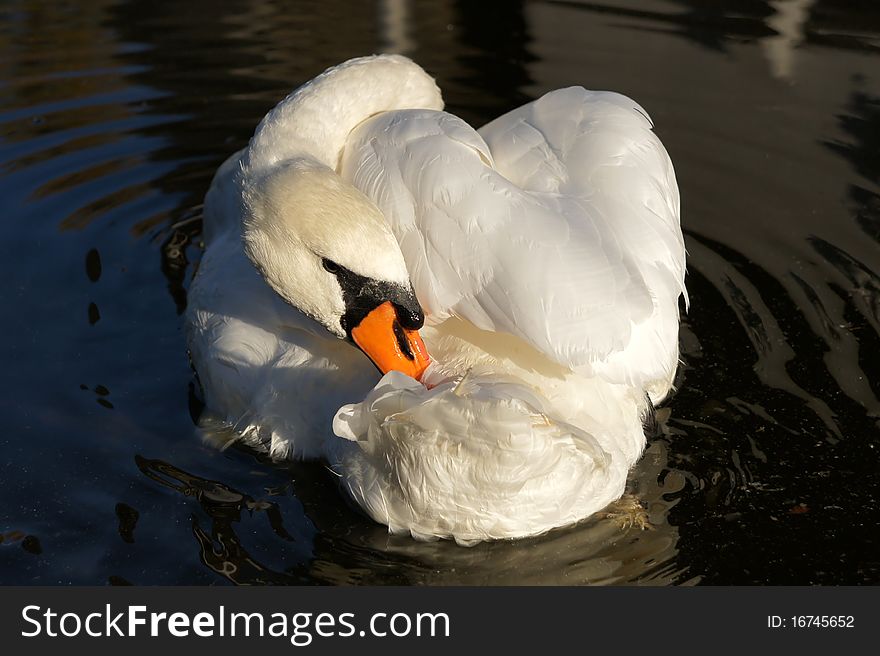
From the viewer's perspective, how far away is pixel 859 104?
332 inches

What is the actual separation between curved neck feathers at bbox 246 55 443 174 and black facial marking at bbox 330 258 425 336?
87cm

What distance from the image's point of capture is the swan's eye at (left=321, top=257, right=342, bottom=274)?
4.54 m

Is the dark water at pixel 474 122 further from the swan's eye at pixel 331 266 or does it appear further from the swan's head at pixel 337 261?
the swan's eye at pixel 331 266

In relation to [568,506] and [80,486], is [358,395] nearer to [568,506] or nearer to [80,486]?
[568,506]

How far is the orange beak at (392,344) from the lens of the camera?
4.43m

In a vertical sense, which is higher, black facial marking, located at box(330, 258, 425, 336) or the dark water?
black facial marking, located at box(330, 258, 425, 336)

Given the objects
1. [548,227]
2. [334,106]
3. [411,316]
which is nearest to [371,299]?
[411,316]

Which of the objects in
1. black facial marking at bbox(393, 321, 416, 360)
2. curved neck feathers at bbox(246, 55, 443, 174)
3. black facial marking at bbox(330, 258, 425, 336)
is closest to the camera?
black facial marking at bbox(330, 258, 425, 336)

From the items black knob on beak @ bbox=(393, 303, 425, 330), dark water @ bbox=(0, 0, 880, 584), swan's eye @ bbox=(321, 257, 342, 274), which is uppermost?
swan's eye @ bbox=(321, 257, 342, 274)

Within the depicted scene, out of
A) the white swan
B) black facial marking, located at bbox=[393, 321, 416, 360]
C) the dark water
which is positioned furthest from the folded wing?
the dark water

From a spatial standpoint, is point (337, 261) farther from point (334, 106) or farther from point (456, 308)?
point (334, 106)

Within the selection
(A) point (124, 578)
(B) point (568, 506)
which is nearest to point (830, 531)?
(B) point (568, 506)

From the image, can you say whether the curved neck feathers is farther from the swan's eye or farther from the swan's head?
the swan's eye

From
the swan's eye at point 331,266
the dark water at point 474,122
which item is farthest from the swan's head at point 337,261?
the dark water at point 474,122
